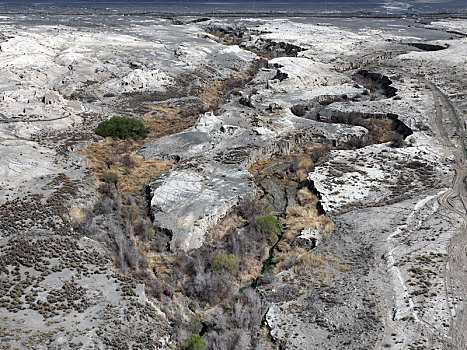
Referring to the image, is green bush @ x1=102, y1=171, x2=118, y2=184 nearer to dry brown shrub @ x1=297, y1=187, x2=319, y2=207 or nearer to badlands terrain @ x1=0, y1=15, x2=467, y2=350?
badlands terrain @ x1=0, y1=15, x2=467, y2=350

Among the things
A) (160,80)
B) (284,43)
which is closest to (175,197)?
(160,80)

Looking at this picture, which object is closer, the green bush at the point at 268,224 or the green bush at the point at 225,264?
the green bush at the point at 225,264

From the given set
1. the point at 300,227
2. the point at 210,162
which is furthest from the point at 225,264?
the point at 210,162

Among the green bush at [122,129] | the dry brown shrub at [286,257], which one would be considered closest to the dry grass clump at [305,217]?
the dry brown shrub at [286,257]

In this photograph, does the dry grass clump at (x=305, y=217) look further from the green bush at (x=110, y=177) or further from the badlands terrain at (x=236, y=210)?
the green bush at (x=110, y=177)

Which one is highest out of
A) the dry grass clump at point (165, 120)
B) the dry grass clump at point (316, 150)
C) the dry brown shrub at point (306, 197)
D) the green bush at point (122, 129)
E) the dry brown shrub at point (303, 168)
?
the green bush at point (122, 129)

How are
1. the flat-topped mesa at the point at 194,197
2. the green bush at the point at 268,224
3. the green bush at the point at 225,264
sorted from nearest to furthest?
1. the green bush at the point at 225,264
2. the flat-topped mesa at the point at 194,197
3. the green bush at the point at 268,224

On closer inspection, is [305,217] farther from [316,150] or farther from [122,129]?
[122,129]
